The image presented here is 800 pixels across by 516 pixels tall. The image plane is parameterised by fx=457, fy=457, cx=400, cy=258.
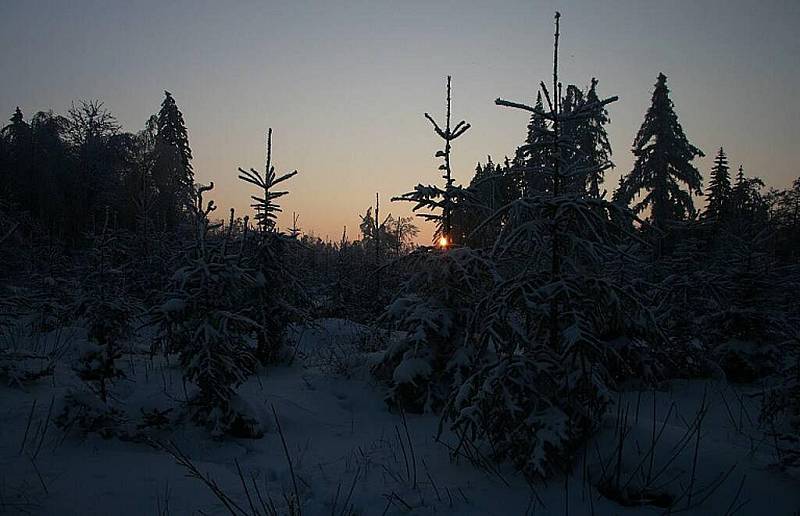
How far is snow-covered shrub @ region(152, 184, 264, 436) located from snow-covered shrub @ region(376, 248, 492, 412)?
2385mm

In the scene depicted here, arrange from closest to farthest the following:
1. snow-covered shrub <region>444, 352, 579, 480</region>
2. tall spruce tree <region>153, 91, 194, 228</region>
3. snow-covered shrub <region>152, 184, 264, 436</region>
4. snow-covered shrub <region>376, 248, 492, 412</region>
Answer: snow-covered shrub <region>444, 352, 579, 480</region> < snow-covered shrub <region>152, 184, 264, 436</region> < snow-covered shrub <region>376, 248, 492, 412</region> < tall spruce tree <region>153, 91, 194, 228</region>

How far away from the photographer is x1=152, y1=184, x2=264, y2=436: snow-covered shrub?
18.5ft

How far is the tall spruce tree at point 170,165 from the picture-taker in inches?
1304

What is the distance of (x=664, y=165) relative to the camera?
24953mm

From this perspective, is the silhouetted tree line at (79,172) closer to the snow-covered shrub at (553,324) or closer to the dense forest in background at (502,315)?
the dense forest in background at (502,315)

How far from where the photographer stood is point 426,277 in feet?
24.2

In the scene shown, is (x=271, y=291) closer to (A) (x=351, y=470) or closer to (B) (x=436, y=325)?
(B) (x=436, y=325)

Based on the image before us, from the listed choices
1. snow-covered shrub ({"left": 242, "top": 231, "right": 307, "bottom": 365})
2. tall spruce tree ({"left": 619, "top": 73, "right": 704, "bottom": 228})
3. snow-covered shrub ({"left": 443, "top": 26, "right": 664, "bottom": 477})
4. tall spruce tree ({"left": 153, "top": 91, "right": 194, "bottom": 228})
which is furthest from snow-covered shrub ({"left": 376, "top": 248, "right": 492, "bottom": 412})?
tall spruce tree ({"left": 153, "top": 91, "right": 194, "bottom": 228})

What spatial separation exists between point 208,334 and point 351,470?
7.69ft

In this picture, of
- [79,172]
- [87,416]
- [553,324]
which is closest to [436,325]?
[553,324]

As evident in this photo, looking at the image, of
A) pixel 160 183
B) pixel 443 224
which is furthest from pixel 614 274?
pixel 160 183

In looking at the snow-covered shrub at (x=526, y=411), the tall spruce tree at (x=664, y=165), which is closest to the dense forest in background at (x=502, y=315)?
the snow-covered shrub at (x=526, y=411)

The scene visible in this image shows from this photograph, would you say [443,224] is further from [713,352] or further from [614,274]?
[713,352]

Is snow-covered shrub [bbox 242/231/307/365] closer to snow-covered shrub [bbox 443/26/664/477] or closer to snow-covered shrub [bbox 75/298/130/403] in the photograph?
snow-covered shrub [bbox 75/298/130/403]
